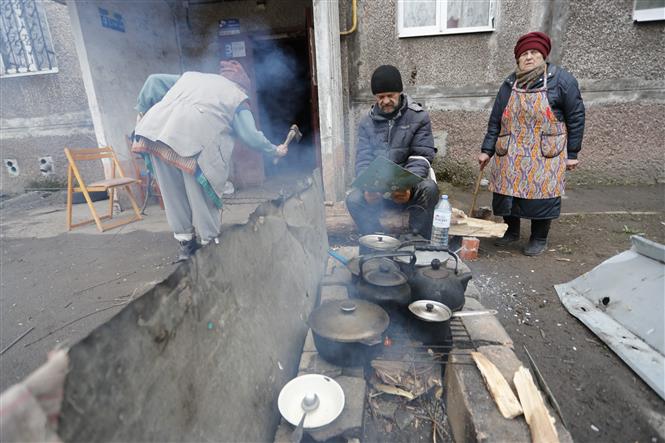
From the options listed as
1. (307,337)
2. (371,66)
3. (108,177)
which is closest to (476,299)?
(307,337)

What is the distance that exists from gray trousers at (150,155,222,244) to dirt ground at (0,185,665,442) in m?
0.77

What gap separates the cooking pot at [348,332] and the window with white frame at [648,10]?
7.16 m

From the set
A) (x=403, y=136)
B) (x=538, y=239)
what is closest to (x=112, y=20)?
(x=403, y=136)

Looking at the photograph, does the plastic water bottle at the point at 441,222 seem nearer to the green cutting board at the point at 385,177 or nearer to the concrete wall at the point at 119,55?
the green cutting board at the point at 385,177

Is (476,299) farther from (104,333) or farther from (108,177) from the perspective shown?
(108,177)

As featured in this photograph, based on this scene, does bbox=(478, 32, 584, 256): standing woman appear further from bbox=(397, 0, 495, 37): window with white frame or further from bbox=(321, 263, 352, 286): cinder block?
bbox=(397, 0, 495, 37): window with white frame

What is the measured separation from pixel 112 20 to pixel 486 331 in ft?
24.3

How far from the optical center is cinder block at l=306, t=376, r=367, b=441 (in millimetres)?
1363

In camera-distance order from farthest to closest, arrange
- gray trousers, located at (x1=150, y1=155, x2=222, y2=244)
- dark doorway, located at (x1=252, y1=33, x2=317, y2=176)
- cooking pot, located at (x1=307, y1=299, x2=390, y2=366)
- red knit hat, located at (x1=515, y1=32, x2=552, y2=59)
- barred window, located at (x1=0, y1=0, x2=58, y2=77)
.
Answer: dark doorway, located at (x1=252, y1=33, x2=317, y2=176)
barred window, located at (x1=0, y1=0, x2=58, y2=77)
red knit hat, located at (x1=515, y1=32, x2=552, y2=59)
gray trousers, located at (x1=150, y1=155, x2=222, y2=244)
cooking pot, located at (x1=307, y1=299, x2=390, y2=366)

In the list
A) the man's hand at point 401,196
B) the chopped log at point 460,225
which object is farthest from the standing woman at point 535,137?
the man's hand at point 401,196

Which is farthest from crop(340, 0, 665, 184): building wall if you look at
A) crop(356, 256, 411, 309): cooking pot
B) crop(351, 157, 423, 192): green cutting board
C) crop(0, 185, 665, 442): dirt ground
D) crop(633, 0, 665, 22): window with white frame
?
crop(356, 256, 411, 309): cooking pot

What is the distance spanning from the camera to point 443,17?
5633mm

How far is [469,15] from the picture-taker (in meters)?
5.63

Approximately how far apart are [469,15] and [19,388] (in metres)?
7.06
